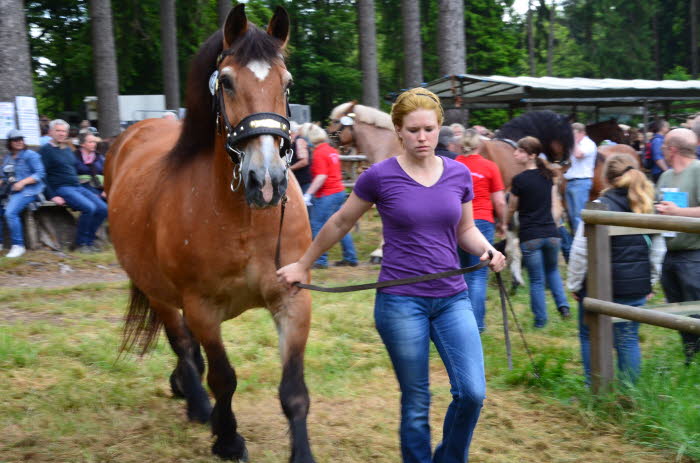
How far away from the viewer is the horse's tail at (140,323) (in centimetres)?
550

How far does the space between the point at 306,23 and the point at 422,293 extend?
33.0 metres

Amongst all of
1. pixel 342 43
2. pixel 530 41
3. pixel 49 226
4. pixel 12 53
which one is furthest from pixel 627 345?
pixel 530 41

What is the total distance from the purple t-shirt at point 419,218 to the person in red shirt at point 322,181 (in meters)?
6.55

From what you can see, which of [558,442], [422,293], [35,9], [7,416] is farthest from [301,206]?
[35,9]

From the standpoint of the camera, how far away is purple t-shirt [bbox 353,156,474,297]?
3096 mm

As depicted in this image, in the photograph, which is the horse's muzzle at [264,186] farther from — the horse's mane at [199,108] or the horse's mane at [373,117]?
the horse's mane at [373,117]

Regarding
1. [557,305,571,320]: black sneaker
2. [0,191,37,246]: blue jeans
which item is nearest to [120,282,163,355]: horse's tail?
[557,305,571,320]: black sneaker

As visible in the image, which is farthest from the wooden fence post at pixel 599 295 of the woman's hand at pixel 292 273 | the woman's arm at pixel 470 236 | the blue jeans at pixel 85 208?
the blue jeans at pixel 85 208

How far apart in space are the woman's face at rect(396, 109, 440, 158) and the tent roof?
30.4 feet

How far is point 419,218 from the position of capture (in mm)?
3090

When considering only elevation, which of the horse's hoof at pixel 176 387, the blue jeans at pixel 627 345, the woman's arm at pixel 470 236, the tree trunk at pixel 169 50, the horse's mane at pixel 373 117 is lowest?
the horse's hoof at pixel 176 387

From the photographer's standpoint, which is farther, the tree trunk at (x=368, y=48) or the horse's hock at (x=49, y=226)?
the tree trunk at (x=368, y=48)

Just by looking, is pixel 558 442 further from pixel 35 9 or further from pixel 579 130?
pixel 35 9

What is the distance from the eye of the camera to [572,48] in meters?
53.8
